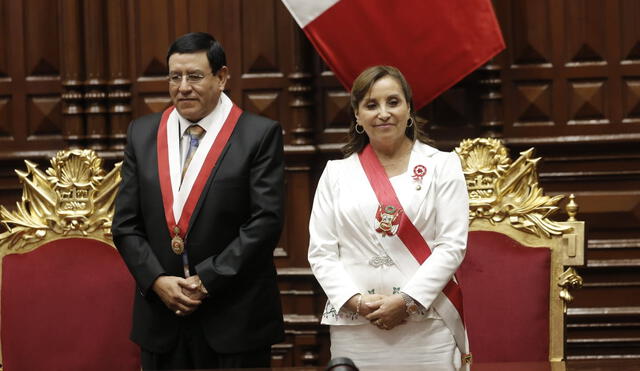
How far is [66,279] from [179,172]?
0.48m

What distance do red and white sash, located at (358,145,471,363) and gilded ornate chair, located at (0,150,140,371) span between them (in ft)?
2.69

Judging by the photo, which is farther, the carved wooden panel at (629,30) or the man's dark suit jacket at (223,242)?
the carved wooden panel at (629,30)

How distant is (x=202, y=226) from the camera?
2.79 meters

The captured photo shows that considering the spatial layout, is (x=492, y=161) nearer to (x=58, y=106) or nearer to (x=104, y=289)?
(x=104, y=289)

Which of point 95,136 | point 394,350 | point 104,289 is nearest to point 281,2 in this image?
point 95,136

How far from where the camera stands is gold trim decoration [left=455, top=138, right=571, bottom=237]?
2.86 meters

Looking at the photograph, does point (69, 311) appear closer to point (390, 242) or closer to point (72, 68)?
point (390, 242)

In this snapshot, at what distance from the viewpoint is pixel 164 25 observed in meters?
4.25

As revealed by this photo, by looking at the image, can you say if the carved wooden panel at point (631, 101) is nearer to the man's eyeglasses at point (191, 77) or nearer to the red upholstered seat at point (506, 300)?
the red upholstered seat at point (506, 300)

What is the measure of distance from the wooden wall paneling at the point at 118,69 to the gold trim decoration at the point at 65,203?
1224mm

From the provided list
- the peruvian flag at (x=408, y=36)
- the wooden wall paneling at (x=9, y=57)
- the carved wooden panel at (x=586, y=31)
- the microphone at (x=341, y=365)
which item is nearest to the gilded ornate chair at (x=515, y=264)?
the peruvian flag at (x=408, y=36)

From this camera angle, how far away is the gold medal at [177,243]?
2.78 m

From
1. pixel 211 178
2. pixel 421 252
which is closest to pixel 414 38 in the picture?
pixel 211 178

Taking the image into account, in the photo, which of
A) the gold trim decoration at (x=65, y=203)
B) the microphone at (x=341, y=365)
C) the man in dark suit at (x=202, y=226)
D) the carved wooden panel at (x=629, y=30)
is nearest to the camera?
the microphone at (x=341, y=365)
